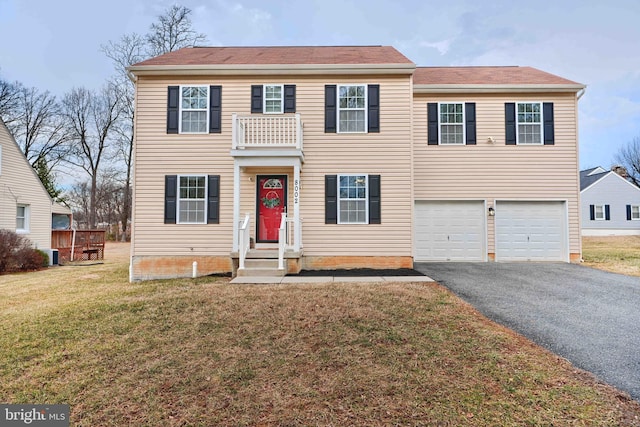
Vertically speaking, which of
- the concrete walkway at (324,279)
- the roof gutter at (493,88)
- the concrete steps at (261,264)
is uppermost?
the roof gutter at (493,88)

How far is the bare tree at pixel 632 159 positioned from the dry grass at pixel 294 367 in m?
48.1

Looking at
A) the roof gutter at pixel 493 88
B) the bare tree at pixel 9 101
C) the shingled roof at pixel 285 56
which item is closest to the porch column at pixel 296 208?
the shingled roof at pixel 285 56

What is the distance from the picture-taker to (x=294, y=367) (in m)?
3.69

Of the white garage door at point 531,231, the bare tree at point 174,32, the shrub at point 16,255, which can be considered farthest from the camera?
the bare tree at point 174,32

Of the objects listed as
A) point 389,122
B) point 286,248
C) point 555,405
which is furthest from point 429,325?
point 389,122

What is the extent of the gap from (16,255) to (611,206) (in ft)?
128

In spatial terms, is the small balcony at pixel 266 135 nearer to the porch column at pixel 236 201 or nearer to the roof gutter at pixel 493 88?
the porch column at pixel 236 201

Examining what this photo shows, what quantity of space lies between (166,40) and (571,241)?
24426 mm

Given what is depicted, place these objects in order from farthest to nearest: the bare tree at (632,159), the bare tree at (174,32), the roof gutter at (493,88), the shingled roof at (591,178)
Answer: the bare tree at (632,159) < the shingled roof at (591,178) < the bare tree at (174,32) < the roof gutter at (493,88)

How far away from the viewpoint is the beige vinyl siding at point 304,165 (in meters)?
9.64

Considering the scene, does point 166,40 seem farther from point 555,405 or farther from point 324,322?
point 555,405

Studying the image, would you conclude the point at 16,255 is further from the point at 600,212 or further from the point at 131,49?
the point at 600,212

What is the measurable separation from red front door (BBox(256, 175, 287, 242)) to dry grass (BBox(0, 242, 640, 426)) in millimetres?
3853

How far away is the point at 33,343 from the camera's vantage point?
4.52m
